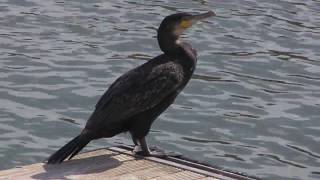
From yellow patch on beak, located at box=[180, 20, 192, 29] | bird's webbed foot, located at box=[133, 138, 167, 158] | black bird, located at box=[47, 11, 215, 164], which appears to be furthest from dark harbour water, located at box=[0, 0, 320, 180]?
yellow patch on beak, located at box=[180, 20, 192, 29]

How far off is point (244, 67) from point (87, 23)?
2.93 metres

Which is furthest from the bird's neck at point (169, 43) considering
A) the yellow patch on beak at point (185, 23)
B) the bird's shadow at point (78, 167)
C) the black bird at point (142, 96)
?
the bird's shadow at point (78, 167)

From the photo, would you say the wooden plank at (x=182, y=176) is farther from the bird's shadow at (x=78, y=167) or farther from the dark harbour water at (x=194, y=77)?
the dark harbour water at (x=194, y=77)

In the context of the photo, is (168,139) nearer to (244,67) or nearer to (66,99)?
(66,99)

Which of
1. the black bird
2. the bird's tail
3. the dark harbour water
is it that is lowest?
the dark harbour water

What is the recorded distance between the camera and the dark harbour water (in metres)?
9.42

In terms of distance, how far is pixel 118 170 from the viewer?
7008 mm

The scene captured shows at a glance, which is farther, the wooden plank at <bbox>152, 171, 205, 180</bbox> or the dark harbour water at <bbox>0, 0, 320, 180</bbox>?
Answer: the dark harbour water at <bbox>0, 0, 320, 180</bbox>

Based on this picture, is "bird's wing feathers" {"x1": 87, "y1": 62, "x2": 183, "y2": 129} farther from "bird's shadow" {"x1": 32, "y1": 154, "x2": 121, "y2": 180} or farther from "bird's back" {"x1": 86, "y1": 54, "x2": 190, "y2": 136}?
"bird's shadow" {"x1": 32, "y1": 154, "x2": 121, "y2": 180}

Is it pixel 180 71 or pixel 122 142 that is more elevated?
pixel 180 71

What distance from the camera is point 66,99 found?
1055 centimetres

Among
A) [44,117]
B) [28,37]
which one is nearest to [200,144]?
[44,117]

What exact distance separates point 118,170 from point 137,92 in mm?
639

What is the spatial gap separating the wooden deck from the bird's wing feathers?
0.34m
